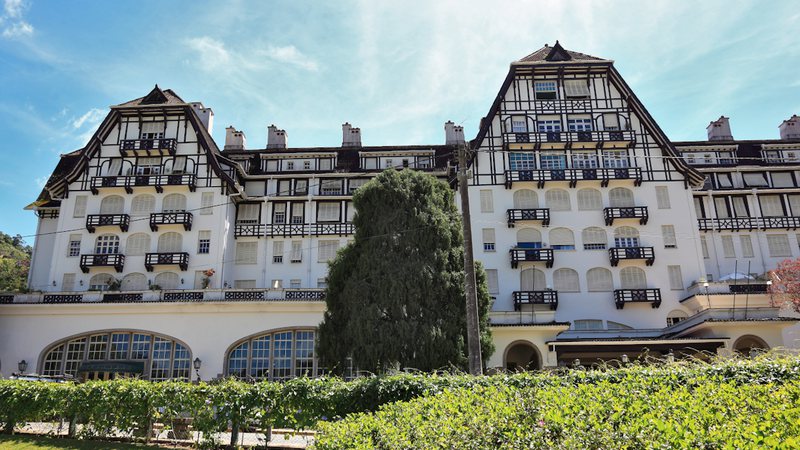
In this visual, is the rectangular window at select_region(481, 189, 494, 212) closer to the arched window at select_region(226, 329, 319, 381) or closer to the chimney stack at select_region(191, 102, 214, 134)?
the arched window at select_region(226, 329, 319, 381)

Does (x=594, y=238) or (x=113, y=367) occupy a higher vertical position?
(x=594, y=238)

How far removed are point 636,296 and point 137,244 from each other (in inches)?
1422

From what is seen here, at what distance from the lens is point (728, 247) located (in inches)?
1799

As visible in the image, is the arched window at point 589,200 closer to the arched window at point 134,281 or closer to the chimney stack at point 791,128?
the chimney stack at point 791,128

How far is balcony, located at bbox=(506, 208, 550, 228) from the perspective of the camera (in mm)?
42906

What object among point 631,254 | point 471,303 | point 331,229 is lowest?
point 471,303

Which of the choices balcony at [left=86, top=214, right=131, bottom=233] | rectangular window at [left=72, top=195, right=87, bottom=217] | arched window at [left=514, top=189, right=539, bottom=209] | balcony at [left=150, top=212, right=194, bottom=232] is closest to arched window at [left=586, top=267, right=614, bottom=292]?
arched window at [left=514, top=189, right=539, bottom=209]

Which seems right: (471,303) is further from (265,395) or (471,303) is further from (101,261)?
(101,261)

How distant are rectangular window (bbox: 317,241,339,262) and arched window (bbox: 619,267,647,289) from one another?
839 inches

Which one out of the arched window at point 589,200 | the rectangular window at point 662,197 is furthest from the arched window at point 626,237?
the rectangular window at point 662,197

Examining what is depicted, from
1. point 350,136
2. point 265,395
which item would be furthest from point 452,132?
point 265,395

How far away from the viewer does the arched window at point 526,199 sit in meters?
44.2

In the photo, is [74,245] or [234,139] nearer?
[74,245]

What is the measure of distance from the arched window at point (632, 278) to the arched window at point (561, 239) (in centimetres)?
406
